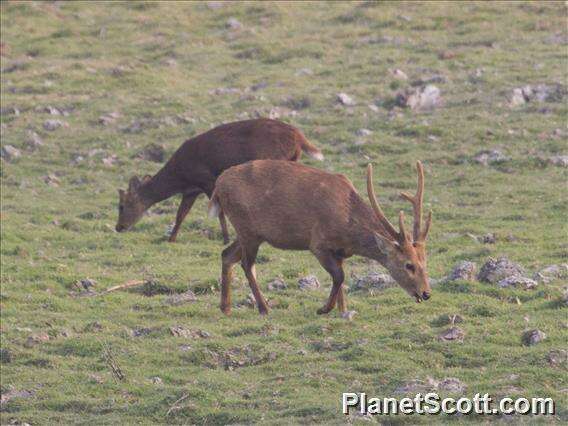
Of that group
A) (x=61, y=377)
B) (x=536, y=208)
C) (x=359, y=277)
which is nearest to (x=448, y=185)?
(x=536, y=208)

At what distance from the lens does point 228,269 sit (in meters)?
13.9

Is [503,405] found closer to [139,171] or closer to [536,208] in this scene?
[536,208]

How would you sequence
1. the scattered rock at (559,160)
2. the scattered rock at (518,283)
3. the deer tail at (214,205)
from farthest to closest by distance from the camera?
the scattered rock at (559,160)
the scattered rock at (518,283)
the deer tail at (214,205)

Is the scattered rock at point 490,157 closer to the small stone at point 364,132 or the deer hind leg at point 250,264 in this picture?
the small stone at point 364,132

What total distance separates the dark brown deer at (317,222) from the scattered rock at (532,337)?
0.99 metres

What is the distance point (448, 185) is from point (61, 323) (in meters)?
6.93

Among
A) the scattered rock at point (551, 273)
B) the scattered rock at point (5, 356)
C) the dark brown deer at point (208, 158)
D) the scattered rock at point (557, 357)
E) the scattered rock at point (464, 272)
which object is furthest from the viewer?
the dark brown deer at point (208, 158)

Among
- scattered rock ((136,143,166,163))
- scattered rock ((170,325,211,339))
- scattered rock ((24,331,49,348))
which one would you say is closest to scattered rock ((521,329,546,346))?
scattered rock ((170,325,211,339))

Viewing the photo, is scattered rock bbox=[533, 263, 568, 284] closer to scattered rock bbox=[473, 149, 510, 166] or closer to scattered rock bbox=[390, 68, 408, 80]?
scattered rock bbox=[473, 149, 510, 166]

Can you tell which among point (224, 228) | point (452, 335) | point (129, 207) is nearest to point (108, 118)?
point (129, 207)

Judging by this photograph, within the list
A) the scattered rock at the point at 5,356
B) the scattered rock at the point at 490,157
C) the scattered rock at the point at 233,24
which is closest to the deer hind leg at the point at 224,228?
the scattered rock at the point at 5,356

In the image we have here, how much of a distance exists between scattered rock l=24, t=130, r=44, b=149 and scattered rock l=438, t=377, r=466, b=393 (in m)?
12.1

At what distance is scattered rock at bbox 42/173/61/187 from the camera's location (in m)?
20.7

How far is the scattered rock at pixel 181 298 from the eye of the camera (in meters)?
14.7
